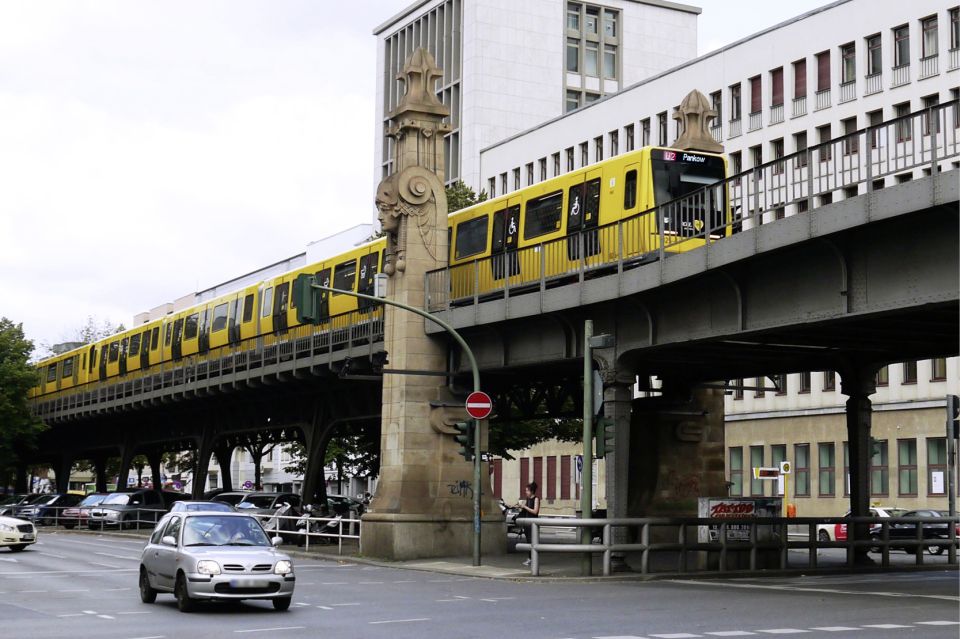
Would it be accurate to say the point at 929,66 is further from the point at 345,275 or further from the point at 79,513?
the point at 79,513

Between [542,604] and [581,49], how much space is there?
257 ft

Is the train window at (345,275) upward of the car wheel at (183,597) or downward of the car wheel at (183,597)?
upward

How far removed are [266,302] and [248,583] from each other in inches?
1136

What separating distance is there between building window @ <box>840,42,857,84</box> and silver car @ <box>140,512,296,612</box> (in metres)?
46.7

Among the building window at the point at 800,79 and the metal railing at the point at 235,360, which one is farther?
the building window at the point at 800,79

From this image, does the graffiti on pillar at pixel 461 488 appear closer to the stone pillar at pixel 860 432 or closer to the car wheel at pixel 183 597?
the stone pillar at pixel 860 432

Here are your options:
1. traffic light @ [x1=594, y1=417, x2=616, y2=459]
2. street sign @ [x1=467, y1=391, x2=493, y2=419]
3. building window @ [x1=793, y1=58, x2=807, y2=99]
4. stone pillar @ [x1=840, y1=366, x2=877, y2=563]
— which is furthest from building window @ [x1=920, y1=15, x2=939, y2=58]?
traffic light @ [x1=594, y1=417, x2=616, y2=459]

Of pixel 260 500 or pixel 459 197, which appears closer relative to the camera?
pixel 260 500

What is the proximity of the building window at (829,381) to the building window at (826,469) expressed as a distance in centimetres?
250

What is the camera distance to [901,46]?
2292 inches

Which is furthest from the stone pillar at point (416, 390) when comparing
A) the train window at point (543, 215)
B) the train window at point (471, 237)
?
the train window at point (543, 215)

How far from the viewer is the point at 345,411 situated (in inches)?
1704

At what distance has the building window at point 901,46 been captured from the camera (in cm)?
5791

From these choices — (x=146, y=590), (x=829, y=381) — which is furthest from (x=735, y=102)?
(x=146, y=590)
